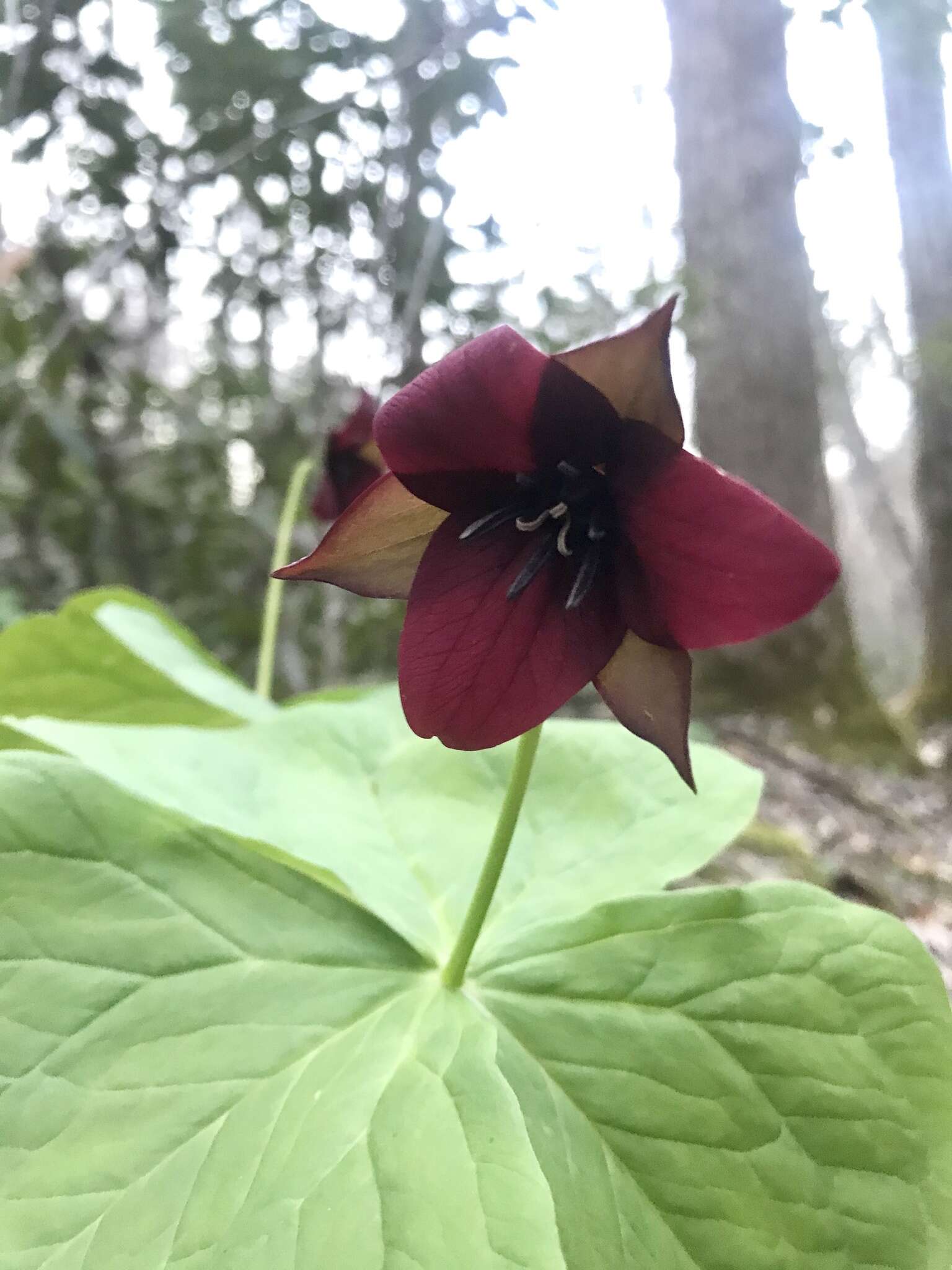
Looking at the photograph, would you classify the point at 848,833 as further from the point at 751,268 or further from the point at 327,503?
the point at 751,268

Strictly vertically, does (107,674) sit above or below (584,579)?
below

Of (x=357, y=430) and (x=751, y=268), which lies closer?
(x=357, y=430)

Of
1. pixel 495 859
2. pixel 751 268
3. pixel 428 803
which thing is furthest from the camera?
pixel 751 268

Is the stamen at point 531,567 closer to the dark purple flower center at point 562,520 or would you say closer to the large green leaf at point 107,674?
the dark purple flower center at point 562,520

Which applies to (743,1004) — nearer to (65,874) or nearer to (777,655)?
(65,874)

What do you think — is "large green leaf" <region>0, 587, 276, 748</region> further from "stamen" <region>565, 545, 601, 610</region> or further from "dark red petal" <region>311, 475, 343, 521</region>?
"stamen" <region>565, 545, 601, 610</region>

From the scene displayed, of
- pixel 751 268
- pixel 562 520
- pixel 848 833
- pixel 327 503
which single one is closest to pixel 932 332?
pixel 751 268

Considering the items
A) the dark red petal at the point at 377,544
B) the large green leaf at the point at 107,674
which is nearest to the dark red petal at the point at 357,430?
the large green leaf at the point at 107,674
